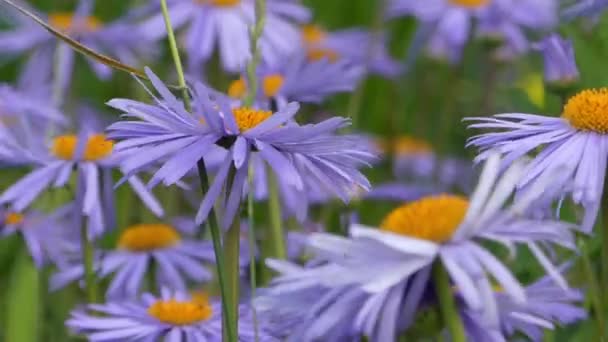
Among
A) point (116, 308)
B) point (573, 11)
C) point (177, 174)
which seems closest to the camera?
point (177, 174)

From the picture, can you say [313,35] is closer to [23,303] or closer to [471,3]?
[471,3]

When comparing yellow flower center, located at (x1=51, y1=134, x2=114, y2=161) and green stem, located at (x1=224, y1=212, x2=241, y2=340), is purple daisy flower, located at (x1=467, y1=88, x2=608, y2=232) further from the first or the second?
yellow flower center, located at (x1=51, y1=134, x2=114, y2=161)

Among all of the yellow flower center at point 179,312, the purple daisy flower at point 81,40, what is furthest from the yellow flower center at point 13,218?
the purple daisy flower at point 81,40

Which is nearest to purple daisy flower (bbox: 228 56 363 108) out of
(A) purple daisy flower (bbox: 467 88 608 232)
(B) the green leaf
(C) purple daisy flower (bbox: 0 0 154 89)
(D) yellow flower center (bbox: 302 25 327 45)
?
(B) the green leaf

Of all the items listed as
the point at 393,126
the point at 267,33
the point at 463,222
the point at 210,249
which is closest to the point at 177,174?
the point at 463,222

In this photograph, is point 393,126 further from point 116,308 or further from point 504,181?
point 504,181

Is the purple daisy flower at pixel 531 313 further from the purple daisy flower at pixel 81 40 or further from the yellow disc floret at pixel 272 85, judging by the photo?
the purple daisy flower at pixel 81 40

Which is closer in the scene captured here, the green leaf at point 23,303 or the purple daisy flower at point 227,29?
the green leaf at point 23,303
